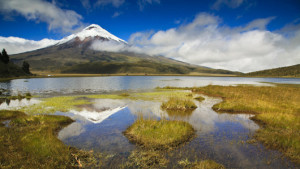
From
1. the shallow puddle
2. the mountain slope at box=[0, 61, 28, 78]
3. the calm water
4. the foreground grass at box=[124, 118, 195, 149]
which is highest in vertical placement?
the mountain slope at box=[0, 61, 28, 78]

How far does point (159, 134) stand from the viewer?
12.6 meters

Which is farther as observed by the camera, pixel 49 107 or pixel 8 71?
pixel 8 71

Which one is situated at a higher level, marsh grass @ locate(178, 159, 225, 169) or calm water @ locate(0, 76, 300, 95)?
calm water @ locate(0, 76, 300, 95)

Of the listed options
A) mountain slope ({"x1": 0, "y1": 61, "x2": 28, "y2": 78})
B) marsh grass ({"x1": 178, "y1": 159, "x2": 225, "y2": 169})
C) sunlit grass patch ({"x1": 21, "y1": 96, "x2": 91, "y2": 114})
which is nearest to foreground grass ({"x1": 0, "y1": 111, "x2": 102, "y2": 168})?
marsh grass ({"x1": 178, "y1": 159, "x2": 225, "y2": 169})

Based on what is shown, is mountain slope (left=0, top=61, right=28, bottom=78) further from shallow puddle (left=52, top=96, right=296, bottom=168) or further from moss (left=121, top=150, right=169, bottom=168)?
moss (left=121, top=150, right=169, bottom=168)

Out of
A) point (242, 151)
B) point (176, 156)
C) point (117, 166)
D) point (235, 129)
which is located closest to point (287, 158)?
point (242, 151)

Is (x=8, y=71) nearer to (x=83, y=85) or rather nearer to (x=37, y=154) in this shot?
(x=83, y=85)

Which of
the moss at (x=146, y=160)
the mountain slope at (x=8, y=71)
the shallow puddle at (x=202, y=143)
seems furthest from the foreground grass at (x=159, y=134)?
the mountain slope at (x=8, y=71)

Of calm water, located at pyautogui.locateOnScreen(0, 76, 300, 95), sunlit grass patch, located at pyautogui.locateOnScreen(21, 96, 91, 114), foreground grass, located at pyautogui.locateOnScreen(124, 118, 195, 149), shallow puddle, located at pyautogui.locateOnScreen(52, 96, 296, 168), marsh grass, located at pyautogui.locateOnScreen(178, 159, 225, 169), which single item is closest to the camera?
marsh grass, located at pyautogui.locateOnScreen(178, 159, 225, 169)

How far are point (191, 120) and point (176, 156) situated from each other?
8885 millimetres

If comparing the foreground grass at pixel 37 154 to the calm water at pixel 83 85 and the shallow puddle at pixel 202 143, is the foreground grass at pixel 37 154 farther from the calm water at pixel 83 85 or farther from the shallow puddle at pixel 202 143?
the calm water at pixel 83 85

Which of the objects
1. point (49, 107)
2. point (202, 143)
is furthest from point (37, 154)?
point (49, 107)

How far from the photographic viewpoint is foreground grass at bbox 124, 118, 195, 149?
11555mm

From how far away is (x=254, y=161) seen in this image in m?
9.64
